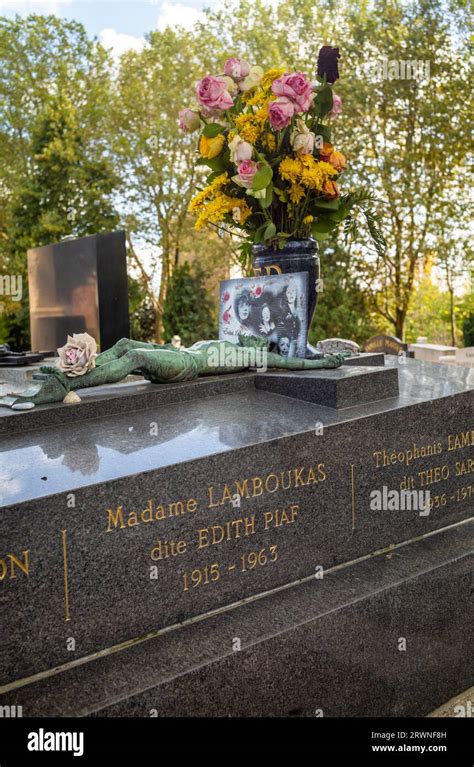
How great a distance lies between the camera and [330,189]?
384 centimetres

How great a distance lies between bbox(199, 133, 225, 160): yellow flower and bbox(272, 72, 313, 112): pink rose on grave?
1.38 feet

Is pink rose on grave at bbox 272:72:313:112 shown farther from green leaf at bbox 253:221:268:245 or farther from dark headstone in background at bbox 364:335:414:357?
dark headstone in background at bbox 364:335:414:357

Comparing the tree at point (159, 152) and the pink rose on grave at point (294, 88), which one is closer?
the pink rose on grave at point (294, 88)

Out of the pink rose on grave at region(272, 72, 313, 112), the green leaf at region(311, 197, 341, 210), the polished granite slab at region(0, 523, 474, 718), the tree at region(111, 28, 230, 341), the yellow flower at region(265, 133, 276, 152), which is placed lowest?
the polished granite slab at region(0, 523, 474, 718)

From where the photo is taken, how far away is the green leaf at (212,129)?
3861 mm

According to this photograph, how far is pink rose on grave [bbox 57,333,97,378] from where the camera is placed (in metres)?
3.03

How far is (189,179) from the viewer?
19.2 m

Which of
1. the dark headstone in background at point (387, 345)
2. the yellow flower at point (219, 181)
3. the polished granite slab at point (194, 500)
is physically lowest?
the polished granite slab at point (194, 500)

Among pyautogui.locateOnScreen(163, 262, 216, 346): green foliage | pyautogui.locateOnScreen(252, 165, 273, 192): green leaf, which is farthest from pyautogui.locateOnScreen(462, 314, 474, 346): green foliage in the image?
pyautogui.locateOnScreen(252, 165, 273, 192): green leaf

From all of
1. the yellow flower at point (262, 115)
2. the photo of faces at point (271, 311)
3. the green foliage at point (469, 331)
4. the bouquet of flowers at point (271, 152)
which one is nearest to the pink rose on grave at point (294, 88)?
the bouquet of flowers at point (271, 152)

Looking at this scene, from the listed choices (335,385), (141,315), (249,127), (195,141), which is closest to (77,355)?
(335,385)

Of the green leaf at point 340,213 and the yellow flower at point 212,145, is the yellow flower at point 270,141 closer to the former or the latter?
the yellow flower at point 212,145
